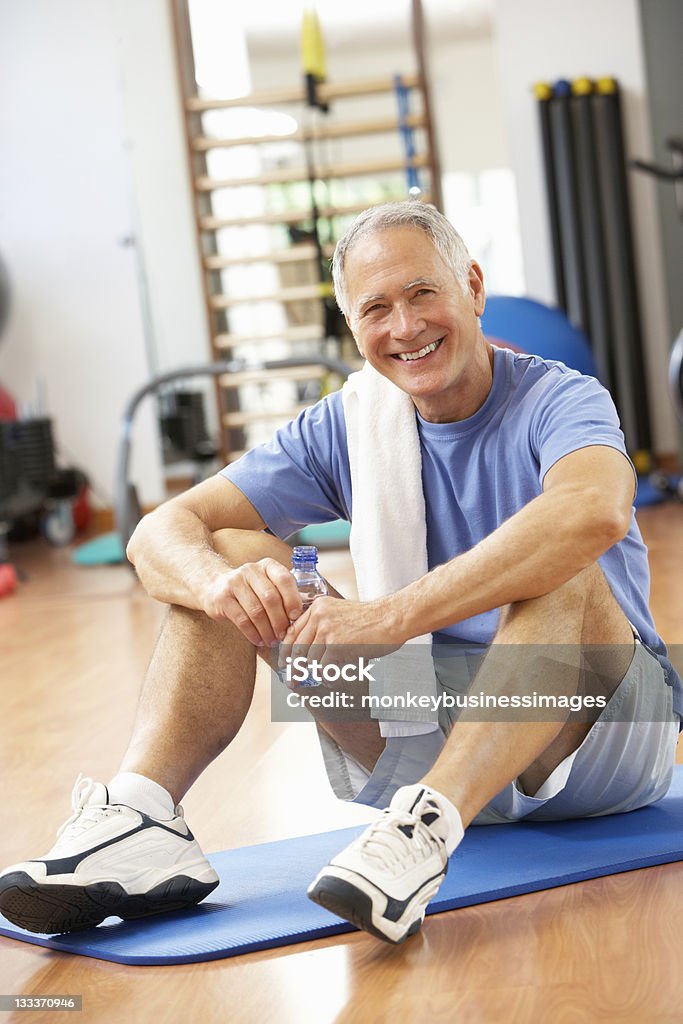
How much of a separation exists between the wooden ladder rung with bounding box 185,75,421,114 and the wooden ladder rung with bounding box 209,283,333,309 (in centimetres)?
93

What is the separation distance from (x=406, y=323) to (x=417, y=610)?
42 cm

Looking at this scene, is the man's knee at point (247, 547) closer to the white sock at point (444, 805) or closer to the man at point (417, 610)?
the man at point (417, 610)

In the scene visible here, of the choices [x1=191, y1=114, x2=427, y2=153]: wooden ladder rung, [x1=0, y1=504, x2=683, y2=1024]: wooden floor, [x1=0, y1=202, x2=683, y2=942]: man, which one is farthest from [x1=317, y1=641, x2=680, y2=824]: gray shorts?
[x1=191, y1=114, x2=427, y2=153]: wooden ladder rung

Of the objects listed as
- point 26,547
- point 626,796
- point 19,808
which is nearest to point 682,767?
point 626,796

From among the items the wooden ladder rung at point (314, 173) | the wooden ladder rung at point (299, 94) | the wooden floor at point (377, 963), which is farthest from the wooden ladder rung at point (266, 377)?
the wooden floor at point (377, 963)

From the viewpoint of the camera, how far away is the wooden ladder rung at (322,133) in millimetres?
6445

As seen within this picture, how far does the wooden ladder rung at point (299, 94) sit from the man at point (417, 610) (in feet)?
16.0

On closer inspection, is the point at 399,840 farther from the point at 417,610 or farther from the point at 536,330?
the point at 536,330

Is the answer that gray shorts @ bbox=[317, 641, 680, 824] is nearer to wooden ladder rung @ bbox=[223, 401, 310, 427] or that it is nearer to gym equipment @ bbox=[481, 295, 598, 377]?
gym equipment @ bbox=[481, 295, 598, 377]

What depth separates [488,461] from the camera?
1.72 metres

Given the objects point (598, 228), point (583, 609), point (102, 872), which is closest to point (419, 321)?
point (583, 609)

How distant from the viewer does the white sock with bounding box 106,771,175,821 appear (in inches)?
60.7

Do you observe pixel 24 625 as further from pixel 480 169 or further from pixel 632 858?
pixel 480 169

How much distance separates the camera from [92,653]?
365 centimetres
